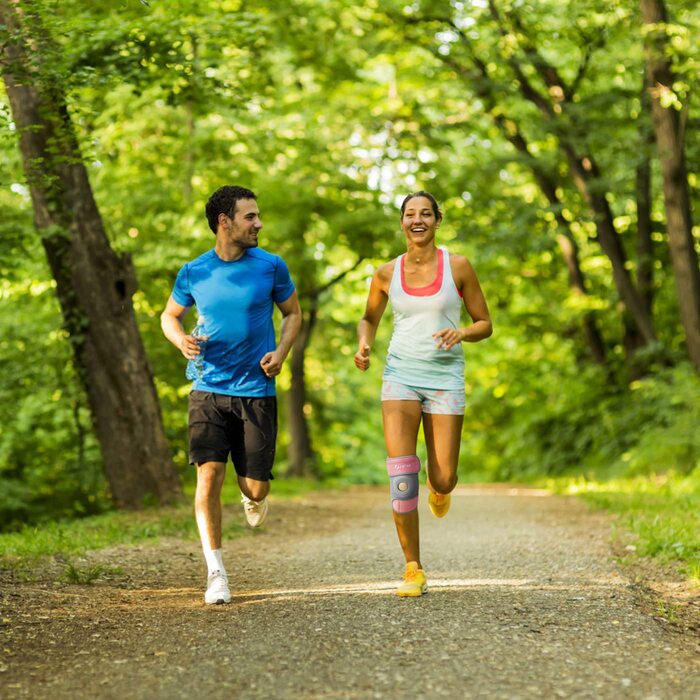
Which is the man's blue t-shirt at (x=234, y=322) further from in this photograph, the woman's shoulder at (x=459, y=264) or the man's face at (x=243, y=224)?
the woman's shoulder at (x=459, y=264)

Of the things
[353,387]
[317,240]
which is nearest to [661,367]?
[317,240]

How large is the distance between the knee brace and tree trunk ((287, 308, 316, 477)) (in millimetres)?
15353

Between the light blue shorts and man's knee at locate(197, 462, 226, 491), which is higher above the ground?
the light blue shorts

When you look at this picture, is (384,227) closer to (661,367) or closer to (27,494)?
(661,367)

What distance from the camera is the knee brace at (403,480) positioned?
6.08 m

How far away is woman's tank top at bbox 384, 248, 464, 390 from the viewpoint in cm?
602

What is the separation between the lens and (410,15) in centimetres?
1886

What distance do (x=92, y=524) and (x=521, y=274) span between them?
1539 cm

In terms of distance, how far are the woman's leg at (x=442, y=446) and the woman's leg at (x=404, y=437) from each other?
0.09 m

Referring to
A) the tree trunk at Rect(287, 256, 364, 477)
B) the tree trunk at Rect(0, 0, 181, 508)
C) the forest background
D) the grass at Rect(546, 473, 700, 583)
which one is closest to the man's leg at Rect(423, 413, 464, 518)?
the grass at Rect(546, 473, 700, 583)

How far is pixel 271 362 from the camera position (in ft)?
19.4

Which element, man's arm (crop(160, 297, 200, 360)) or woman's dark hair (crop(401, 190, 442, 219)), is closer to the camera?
man's arm (crop(160, 297, 200, 360))

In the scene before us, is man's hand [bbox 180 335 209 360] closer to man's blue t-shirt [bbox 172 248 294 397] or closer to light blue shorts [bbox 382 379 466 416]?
man's blue t-shirt [bbox 172 248 294 397]

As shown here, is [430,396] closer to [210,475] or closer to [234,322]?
[234,322]
